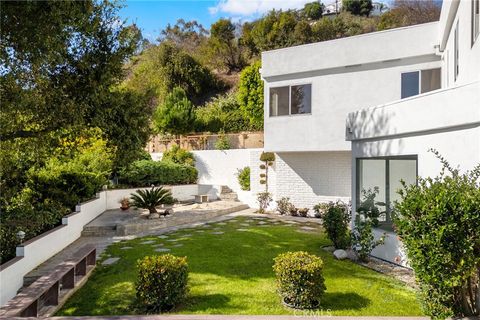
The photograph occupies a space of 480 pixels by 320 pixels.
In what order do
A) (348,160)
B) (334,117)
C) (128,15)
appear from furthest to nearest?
1. (348,160)
2. (334,117)
3. (128,15)

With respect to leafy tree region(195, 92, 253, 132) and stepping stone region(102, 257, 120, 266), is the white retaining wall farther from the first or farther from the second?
leafy tree region(195, 92, 253, 132)

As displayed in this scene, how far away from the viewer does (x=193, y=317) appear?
6078 mm

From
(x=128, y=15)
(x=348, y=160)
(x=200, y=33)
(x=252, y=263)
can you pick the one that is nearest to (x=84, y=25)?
(x=128, y=15)

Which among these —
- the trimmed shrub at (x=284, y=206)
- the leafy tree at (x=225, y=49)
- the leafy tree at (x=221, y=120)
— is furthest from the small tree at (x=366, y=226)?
the leafy tree at (x=225, y=49)

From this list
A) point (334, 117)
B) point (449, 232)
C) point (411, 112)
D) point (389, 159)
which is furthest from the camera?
point (334, 117)

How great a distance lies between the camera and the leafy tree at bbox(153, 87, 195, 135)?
1214 inches

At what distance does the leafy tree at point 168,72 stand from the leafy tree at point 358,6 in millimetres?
26280

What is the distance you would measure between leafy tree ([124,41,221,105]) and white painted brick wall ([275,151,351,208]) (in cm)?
2346

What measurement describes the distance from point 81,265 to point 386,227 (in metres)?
7.98

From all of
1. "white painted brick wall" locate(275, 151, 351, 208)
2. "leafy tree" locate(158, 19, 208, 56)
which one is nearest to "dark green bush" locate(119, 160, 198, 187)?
"white painted brick wall" locate(275, 151, 351, 208)

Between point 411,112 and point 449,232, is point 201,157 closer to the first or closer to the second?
point 411,112

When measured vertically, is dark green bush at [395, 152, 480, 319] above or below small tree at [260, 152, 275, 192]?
below

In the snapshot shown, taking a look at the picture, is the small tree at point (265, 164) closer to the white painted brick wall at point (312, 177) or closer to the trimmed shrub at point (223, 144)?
the white painted brick wall at point (312, 177)

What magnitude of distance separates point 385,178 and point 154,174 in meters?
15.3
